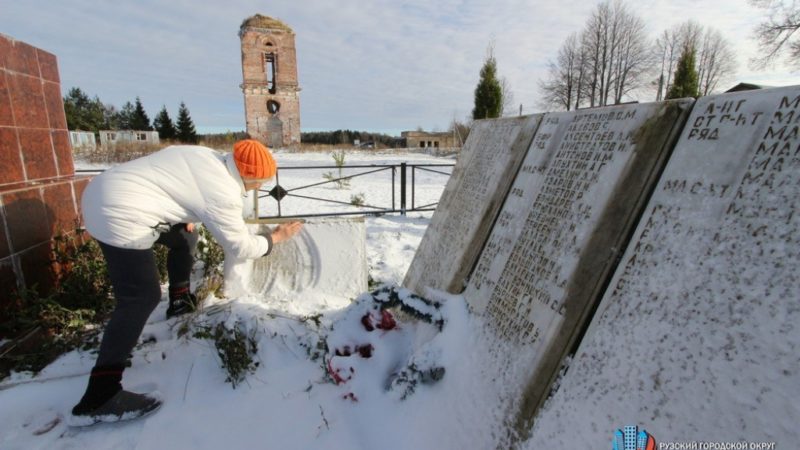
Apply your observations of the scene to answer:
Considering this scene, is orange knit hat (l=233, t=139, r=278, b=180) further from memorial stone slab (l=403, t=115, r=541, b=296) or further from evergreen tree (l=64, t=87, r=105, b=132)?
evergreen tree (l=64, t=87, r=105, b=132)

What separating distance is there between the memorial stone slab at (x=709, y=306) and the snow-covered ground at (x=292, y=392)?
431 millimetres

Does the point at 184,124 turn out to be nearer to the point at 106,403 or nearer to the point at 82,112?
the point at 82,112

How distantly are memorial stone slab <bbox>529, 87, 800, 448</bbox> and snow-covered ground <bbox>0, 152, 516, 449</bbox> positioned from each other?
17.0 inches

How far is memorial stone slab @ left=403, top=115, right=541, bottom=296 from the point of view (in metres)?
2.33

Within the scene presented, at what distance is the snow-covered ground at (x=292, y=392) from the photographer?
1.64 meters

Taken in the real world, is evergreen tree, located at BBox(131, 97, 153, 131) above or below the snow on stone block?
above

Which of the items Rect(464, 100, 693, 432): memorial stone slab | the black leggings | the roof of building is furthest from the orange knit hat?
the roof of building

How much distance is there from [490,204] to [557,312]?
1.01 m

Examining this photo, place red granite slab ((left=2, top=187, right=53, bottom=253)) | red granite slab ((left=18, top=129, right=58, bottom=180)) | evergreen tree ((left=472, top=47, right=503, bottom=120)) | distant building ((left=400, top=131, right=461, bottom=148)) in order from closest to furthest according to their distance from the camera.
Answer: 1. red granite slab ((left=2, top=187, right=53, bottom=253))
2. red granite slab ((left=18, top=129, right=58, bottom=180))
3. evergreen tree ((left=472, top=47, right=503, bottom=120))
4. distant building ((left=400, top=131, right=461, bottom=148))

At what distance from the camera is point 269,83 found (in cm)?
3366

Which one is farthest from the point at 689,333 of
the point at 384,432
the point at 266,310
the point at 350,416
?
the point at 266,310

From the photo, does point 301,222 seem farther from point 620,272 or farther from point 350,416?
point 620,272

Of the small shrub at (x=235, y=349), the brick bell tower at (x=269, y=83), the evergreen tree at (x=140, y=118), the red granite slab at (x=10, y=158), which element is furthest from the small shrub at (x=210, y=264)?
the evergreen tree at (x=140, y=118)

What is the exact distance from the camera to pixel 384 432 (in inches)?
66.1
